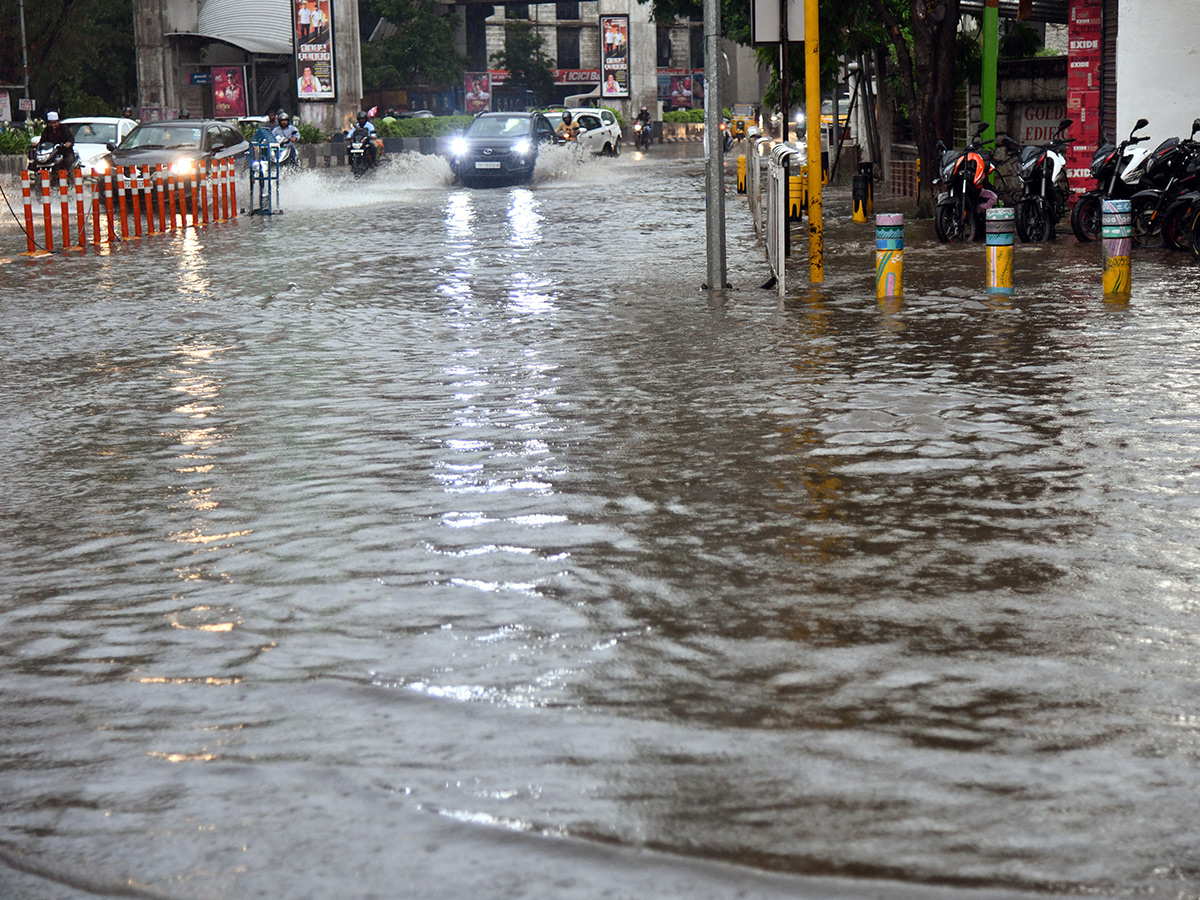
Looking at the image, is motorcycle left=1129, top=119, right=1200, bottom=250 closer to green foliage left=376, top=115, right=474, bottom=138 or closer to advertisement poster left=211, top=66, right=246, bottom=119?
green foliage left=376, top=115, right=474, bottom=138

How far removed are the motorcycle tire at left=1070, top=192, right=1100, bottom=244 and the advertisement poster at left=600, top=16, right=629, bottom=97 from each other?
56017 millimetres

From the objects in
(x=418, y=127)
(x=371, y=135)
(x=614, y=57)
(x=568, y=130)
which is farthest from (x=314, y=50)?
A: (x=614, y=57)

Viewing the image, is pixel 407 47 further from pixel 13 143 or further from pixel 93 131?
pixel 13 143

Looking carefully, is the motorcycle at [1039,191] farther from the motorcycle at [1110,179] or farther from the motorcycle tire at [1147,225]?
the motorcycle tire at [1147,225]

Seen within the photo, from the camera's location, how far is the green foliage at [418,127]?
53656 mm

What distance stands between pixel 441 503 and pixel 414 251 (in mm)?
13338

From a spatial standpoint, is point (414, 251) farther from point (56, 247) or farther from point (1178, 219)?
point (1178, 219)

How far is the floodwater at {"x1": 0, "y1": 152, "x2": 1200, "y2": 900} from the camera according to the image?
3623mm

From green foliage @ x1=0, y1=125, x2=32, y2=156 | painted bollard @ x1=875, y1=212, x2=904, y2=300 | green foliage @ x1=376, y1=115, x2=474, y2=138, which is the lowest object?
painted bollard @ x1=875, y1=212, x2=904, y2=300

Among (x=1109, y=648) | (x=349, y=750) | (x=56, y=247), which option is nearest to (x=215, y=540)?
(x=349, y=750)

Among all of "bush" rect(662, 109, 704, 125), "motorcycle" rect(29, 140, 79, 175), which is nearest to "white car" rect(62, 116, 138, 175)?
"motorcycle" rect(29, 140, 79, 175)

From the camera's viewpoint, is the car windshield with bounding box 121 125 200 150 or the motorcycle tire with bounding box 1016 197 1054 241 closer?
the motorcycle tire with bounding box 1016 197 1054 241

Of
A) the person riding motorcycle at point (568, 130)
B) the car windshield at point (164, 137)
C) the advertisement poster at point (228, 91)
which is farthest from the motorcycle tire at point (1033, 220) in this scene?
the advertisement poster at point (228, 91)

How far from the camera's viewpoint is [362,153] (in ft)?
140
